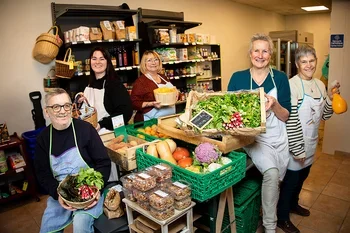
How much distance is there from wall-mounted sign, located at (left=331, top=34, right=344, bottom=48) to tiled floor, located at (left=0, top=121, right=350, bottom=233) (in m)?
1.85

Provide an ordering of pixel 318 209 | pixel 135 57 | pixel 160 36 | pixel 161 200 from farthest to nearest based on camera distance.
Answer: pixel 160 36
pixel 135 57
pixel 318 209
pixel 161 200

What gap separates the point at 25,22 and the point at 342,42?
4562 mm

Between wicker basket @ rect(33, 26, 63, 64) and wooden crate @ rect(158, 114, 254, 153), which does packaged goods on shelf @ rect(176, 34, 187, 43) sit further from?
wooden crate @ rect(158, 114, 254, 153)

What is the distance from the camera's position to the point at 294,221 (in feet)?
9.37

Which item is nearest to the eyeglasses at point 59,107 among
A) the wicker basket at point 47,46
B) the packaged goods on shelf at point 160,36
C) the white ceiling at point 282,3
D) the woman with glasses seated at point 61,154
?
the woman with glasses seated at point 61,154

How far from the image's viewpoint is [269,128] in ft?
7.32

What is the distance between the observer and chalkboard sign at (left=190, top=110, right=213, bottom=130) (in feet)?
6.13

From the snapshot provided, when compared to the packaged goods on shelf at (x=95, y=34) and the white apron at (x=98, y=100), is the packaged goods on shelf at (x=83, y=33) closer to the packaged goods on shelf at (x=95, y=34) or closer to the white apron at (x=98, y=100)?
the packaged goods on shelf at (x=95, y=34)

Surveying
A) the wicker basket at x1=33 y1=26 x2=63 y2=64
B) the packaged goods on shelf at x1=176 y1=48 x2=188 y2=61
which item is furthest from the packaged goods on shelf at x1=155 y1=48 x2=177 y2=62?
the wicker basket at x1=33 y1=26 x2=63 y2=64

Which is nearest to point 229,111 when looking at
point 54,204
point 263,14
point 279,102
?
point 279,102

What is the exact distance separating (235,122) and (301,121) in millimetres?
1021

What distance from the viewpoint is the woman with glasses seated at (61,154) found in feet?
6.18

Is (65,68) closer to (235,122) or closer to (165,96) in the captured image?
(165,96)

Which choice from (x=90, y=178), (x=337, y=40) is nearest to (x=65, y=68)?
(x=90, y=178)
